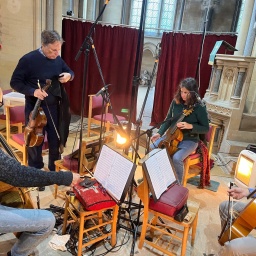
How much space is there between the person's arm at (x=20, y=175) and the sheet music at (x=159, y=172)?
2.11 feet

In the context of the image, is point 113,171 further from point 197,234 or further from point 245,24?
point 245,24

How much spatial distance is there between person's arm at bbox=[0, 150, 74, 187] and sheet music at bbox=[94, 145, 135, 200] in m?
0.45

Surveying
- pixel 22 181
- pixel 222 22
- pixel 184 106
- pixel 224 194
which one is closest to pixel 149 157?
pixel 22 181

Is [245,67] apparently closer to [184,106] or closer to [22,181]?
[184,106]

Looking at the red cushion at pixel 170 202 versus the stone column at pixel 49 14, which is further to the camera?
the stone column at pixel 49 14

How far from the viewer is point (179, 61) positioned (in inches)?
192

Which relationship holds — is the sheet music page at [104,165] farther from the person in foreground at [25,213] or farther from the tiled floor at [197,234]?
the tiled floor at [197,234]

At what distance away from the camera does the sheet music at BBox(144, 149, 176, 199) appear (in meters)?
1.77

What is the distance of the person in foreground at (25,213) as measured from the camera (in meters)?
1.32

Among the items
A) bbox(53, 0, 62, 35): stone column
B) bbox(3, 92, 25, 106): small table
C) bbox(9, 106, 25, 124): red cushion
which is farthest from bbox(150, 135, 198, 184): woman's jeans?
bbox(53, 0, 62, 35): stone column

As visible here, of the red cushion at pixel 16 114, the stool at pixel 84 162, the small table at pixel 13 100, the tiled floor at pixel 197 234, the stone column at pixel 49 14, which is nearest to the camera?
the tiled floor at pixel 197 234

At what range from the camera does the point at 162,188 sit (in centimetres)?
189

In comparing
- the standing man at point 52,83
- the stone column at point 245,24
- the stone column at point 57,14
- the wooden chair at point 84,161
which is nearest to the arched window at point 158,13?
the stone column at point 245,24

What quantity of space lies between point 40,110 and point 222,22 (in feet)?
24.4
